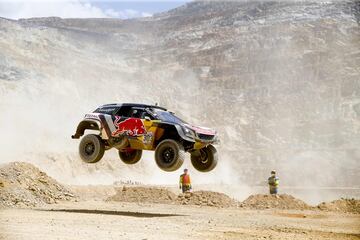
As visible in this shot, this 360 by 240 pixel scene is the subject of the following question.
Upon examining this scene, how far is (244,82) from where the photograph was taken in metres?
69.8

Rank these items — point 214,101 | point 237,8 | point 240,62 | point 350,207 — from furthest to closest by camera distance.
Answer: point 237,8, point 240,62, point 214,101, point 350,207

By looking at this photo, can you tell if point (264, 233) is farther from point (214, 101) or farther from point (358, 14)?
point (358, 14)

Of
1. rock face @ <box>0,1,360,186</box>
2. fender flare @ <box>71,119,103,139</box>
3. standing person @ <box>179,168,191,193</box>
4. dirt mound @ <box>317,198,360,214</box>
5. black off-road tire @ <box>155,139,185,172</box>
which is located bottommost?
dirt mound @ <box>317,198,360,214</box>

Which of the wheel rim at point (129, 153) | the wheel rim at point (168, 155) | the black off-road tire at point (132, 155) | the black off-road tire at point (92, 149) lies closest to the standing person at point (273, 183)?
the black off-road tire at point (132, 155)

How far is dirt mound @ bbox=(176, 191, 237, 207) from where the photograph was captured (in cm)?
2042

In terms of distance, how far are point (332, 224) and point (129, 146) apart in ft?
22.3

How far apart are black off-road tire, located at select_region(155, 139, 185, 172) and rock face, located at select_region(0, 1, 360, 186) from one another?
109 feet

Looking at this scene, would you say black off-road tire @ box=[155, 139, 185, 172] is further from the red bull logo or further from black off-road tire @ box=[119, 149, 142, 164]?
black off-road tire @ box=[119, 149, 142, 164]

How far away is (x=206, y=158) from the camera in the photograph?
54.9 feet

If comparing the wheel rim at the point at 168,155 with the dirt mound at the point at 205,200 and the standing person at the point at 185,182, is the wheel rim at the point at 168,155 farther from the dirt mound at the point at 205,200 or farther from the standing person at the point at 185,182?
the standing person at the point at 185,182

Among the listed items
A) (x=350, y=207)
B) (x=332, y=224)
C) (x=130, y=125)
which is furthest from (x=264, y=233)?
(x=350, y=207)

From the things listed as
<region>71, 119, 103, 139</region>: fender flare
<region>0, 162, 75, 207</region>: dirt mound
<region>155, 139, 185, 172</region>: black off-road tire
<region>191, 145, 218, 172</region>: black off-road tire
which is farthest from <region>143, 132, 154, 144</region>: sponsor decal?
<region>0, 162, 75, 207</region>: dirt mound

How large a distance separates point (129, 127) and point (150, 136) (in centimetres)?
78

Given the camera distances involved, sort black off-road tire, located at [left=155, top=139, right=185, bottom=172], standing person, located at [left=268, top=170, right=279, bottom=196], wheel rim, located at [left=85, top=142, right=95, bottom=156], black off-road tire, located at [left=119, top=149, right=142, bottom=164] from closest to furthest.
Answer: black off-road tire, located at [left=155, top=139, right=185, bottom=172]
wheel rim, located at [left=85, top=142, right=95, bottom=156]
black off-road tire, located at [left=119, top=149, right=142, bottom=164]
standing person, located at [left=268, top=170, right=279, bottom=196]
